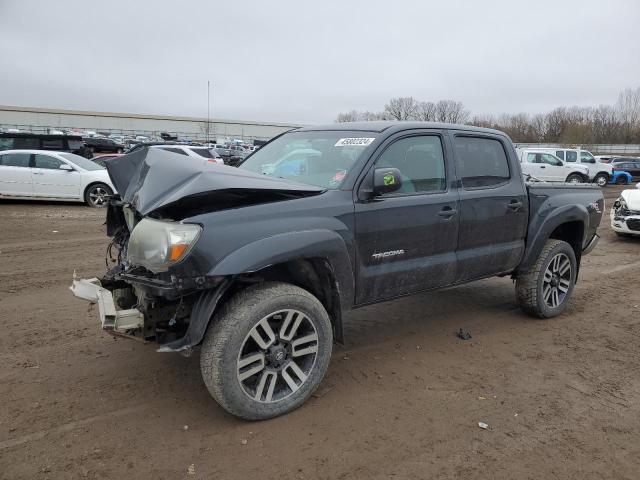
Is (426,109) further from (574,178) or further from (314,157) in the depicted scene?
(314,157)

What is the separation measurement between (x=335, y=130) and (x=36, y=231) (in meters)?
8.18

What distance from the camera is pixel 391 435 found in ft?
10.2

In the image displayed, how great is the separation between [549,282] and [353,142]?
2806 mm

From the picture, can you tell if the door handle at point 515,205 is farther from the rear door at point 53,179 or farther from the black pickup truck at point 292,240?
the rear door at point 53,179

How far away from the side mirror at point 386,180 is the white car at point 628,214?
8.72 meters

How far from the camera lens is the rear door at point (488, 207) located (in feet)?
14.3

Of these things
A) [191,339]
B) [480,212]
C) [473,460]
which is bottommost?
[473,460]

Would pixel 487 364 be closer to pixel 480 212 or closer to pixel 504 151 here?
pixel 480 212

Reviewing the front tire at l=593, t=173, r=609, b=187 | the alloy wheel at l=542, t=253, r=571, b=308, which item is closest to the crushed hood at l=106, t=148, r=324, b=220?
the alloy wheel at l=542, t=253, r=571, b=308

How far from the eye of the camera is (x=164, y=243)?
2.88 meters

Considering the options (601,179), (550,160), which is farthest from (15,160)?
(601,179)

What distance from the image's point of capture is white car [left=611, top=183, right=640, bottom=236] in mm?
10078

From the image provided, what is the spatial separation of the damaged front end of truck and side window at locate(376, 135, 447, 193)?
0.82 meters

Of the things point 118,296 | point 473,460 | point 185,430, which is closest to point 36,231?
point 118,296
